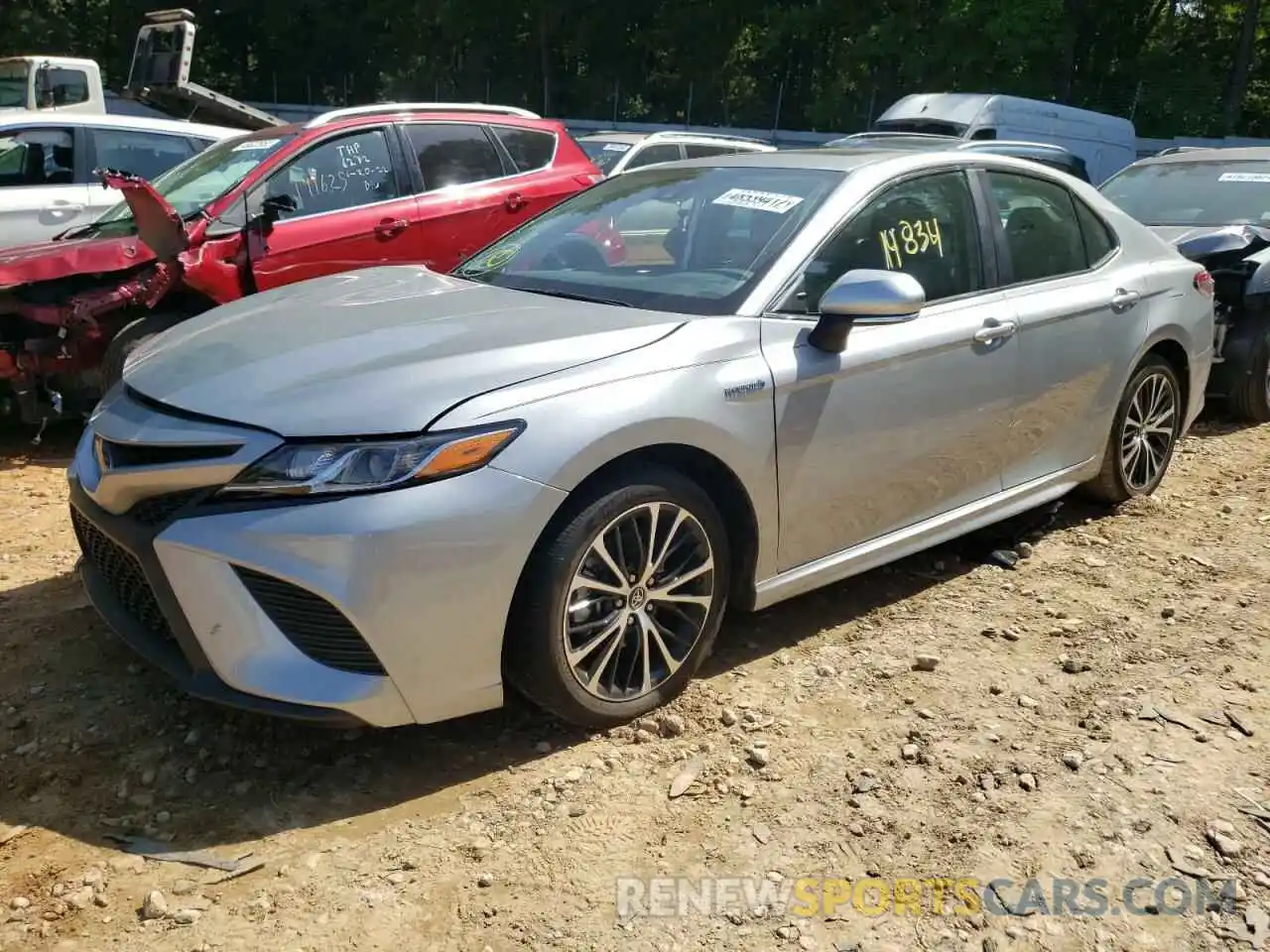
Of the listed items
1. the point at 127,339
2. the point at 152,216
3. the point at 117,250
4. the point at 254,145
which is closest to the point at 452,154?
the point at 254,145

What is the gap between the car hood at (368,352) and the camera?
2.72 meters

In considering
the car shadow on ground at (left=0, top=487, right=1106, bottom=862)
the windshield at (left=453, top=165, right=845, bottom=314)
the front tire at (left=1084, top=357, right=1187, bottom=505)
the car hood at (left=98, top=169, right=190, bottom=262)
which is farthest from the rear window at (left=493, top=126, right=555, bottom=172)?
the car shadow on ground at (left=0, top=487, right=1106, bottom=862)

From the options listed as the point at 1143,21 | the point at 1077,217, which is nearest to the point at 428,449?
the point at 1077,217

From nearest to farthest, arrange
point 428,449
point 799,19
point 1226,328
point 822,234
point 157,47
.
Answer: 1. point 428,449
2. point 822,234
3. point 1226,328
4. point 157,47
5. point 799,19

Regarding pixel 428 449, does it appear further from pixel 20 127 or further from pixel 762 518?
pixel 20 127

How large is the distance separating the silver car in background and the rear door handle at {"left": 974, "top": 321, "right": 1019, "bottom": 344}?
0.01m

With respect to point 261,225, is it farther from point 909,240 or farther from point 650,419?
point 650,419

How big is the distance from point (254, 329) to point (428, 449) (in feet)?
3.15

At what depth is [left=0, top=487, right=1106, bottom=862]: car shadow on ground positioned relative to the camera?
2744 millimetres

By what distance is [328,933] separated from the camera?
7.75ft

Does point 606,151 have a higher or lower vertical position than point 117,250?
higher

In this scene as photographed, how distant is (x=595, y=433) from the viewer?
2834 mm

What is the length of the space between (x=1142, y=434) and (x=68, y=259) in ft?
17.3

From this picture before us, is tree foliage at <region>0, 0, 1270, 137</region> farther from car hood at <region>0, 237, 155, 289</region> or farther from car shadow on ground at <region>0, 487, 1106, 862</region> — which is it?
car shadow on ground at <region>0, 487, 1106, 862</region>
